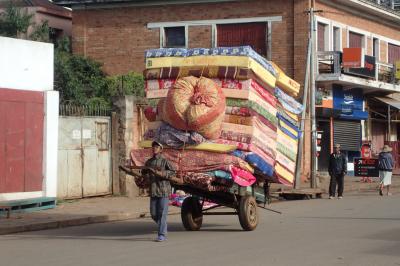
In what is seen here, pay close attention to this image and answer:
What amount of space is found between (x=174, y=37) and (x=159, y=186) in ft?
67.4

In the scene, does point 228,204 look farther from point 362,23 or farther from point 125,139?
point 362,23

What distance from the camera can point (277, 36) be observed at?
30578 millimetres

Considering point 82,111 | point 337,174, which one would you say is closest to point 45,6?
point 82,111

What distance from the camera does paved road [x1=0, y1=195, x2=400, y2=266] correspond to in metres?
10.5

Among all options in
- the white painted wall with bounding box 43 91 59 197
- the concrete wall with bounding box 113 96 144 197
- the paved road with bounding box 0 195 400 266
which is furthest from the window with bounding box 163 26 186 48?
the paved road with bounding box 0 195 400 266

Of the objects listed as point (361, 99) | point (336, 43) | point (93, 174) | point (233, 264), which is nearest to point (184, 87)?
point (233, 264)

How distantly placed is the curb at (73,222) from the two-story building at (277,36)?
14.1m

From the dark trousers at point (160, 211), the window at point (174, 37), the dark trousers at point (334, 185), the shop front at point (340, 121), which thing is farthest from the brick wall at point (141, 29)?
the dark trousers at point (160, 211)

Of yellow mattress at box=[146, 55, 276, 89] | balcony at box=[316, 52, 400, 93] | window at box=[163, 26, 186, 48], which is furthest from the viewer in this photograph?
window at box=[163, 26, 186, 48]

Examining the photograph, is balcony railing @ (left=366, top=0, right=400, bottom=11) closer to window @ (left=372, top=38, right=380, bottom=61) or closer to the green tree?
window @ (left=372, top=38, right=380, bottom=61)

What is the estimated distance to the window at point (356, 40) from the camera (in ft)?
113

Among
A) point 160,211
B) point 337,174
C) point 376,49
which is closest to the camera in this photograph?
point 160,211

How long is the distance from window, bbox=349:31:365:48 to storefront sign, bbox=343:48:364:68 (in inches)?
110

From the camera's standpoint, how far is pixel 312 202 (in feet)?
71.7
